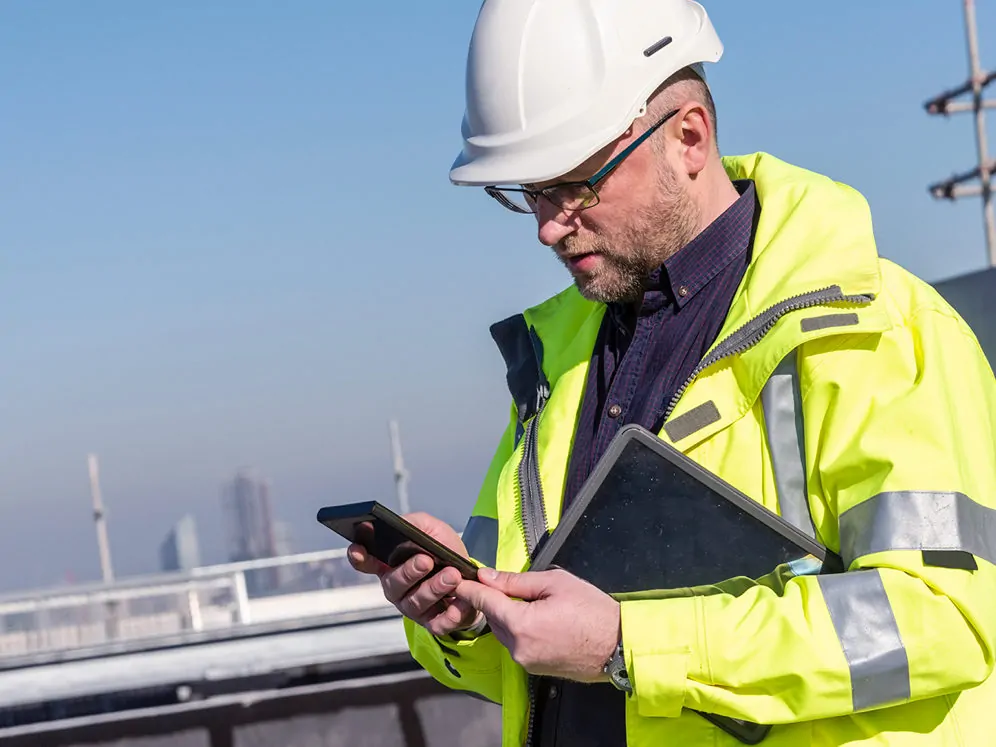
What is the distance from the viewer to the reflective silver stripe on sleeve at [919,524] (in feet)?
5.83

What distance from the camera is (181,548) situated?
1689 cm

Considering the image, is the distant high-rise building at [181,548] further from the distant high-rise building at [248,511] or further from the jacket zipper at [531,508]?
the distant high-rise building at [248,511]

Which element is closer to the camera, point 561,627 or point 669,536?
point 561,627

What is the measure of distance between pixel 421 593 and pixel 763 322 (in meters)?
0.76

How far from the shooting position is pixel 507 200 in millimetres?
2514

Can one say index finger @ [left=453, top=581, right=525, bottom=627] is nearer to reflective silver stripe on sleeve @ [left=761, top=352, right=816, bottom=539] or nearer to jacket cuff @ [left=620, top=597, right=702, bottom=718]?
jacket cuff @ [left=620, top=597, right=702, bottom=718]

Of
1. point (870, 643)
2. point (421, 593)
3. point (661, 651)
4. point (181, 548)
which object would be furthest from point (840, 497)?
point (181, 548)

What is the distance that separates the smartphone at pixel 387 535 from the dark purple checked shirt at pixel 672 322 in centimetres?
28

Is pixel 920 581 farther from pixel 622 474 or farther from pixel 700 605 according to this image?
pixel 622 474

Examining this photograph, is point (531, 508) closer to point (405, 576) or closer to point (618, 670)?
point (405, 576)

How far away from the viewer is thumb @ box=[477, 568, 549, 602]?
1.89 meters

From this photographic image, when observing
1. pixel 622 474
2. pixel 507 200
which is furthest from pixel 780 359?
pixel 507 200

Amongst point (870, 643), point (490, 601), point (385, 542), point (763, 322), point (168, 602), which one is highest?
point (763, 322)

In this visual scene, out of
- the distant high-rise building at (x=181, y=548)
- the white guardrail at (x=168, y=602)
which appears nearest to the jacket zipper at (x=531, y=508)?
the white guardrail at (x=168, y=602)
